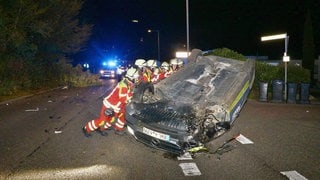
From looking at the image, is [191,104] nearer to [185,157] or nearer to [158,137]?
[185,157]

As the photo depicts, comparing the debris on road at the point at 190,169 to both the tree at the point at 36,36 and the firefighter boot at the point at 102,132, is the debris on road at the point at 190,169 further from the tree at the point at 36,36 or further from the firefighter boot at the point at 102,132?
the tree at the point at 36,36

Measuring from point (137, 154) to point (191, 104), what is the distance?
4.94 ft

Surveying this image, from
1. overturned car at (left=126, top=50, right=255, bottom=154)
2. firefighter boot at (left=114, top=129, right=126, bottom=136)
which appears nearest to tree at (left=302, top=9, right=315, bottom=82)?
overturned car at (left=126, top=50, right=255, bottom=154)

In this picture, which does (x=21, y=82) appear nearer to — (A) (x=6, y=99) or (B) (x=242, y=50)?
(A) (x=6, y=99)

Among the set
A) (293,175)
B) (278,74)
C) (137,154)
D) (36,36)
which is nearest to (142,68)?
(137,154)

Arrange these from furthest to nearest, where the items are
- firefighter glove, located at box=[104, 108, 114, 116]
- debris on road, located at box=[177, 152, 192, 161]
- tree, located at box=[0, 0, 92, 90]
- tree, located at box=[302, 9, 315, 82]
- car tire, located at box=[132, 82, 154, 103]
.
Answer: tree, located at box=[302, 9, 315, 82] < tree, located at box=[0, 0, 92, 90] < firefighter glove, located at box=[104, 108, 114, 116] < car tire, located at box=[132, 82, 154, 103] < debris on road, located at box=[177, 152, 192, 161]

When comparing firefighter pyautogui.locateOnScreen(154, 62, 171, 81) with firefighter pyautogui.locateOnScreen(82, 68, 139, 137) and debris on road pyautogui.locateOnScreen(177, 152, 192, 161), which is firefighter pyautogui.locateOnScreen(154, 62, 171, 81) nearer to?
firefighter pyautogui.locateOnScreen(82, 68, 139, 137)

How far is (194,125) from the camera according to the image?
21.7ft

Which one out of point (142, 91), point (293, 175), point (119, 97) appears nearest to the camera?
point (293, 175)

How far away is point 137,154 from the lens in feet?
25.0

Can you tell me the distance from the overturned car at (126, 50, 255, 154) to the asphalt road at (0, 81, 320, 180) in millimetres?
339

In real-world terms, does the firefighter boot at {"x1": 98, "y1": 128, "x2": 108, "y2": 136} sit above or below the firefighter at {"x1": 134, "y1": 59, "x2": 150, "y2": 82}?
below

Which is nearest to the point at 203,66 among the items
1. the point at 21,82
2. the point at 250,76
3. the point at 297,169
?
the point at 250,76

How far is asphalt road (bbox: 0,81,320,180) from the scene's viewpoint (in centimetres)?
641
